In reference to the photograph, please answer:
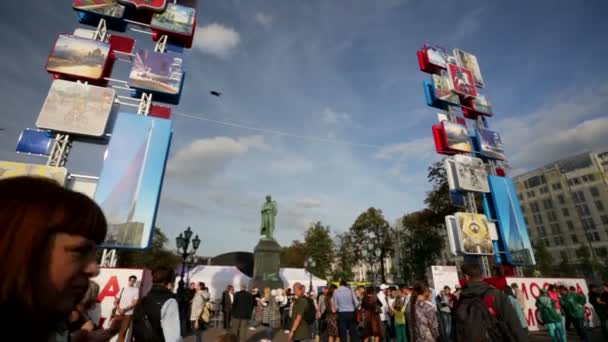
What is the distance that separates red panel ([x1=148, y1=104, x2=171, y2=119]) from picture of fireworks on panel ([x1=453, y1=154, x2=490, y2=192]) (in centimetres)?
1730

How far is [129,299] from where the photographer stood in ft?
21.6

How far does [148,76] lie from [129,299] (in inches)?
410

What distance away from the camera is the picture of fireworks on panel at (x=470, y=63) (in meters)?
24.1

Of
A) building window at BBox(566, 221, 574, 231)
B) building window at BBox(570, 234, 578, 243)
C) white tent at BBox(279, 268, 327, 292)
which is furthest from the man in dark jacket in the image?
building window at BBox(566, 221, 574, 231)

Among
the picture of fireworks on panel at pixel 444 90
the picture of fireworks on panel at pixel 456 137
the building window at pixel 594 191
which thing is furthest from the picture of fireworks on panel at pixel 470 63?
the building window at pixel 594 191

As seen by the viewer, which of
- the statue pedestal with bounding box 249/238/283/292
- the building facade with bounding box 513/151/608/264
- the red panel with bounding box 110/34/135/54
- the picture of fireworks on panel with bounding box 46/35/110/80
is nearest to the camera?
the picture of fireworks on panel with bounding box 46/35/110/80

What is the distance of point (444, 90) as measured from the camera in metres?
21.5

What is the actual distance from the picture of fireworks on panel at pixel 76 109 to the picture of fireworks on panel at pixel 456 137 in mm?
19406

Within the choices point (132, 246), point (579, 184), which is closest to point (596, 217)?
point (579, 184)

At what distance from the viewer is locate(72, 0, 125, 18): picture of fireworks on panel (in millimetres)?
13203

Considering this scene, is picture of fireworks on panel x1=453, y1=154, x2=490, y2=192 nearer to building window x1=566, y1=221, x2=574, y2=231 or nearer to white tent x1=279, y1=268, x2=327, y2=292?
white tent x1=279, y1=268, x2=327, y2=292

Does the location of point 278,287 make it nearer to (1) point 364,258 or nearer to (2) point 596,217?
(1) point 364,258

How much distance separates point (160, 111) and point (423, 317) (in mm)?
12928

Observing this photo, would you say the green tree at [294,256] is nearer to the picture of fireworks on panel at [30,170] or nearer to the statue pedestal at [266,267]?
the statue pedestal at [266,267]
